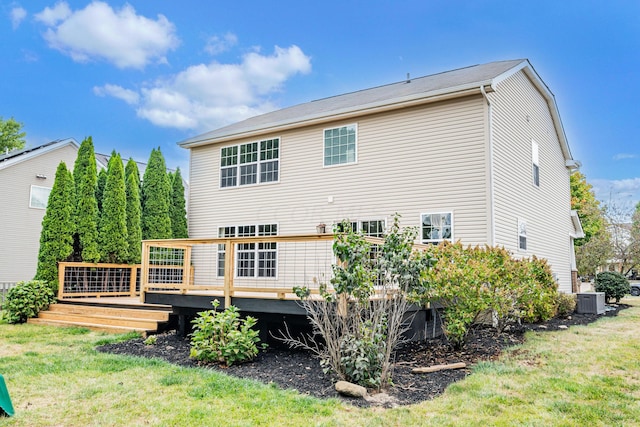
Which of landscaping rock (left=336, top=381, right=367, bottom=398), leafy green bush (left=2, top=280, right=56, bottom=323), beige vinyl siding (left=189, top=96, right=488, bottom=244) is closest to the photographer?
landscaping rock (left=336, top=381, right=367, bottom=398)

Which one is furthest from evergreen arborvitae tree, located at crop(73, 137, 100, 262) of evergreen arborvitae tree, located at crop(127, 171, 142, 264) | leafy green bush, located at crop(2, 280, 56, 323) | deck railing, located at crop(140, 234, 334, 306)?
deck railing, located at crop(140, 234, 334, 306)

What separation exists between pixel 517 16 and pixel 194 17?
10534 mm

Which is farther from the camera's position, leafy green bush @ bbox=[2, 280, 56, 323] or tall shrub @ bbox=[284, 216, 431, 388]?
leafy green bush @ bbox=[2, 280, 56, 323]

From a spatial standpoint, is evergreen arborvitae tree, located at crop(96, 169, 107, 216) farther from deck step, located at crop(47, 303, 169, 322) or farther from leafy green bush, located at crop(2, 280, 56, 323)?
deck step, located at crop(47, 303, 169, 322)

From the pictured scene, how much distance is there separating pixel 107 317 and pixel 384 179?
6734mm

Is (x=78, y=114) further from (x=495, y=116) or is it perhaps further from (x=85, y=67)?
(x=495, y=116)

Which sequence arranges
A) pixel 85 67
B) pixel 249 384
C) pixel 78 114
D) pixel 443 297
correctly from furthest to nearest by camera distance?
pixel 78 114
pixel 85 67
pixel 443 297
pixel 249 384

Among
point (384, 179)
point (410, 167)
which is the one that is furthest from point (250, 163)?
point (410, 167)

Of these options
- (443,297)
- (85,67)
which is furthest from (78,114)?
(443,297)

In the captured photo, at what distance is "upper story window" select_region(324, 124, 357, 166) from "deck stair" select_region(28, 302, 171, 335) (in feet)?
18.0

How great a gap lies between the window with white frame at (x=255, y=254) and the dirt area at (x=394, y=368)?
4.65 metres

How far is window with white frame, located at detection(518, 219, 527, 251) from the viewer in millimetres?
11252

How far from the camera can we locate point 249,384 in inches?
193

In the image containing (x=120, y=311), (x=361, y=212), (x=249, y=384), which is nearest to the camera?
(x=249, y=384)
